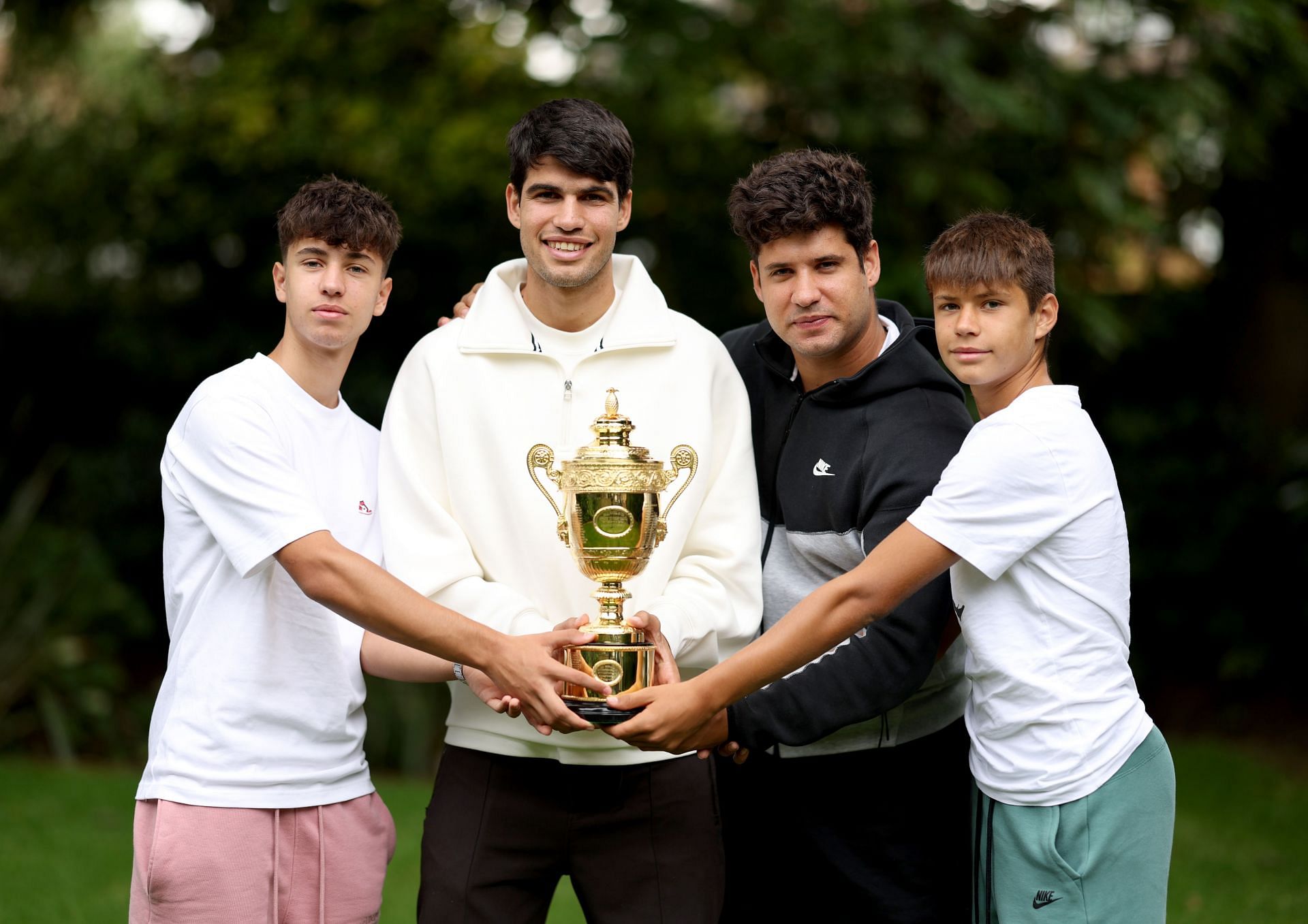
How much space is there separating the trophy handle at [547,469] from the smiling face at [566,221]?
0.46m

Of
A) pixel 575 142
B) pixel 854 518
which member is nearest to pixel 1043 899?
pixel 854 518

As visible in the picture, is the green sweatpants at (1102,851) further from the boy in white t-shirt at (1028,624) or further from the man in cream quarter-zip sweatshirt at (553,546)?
the man in cream quarter-zip sweatshirt at (553,546)

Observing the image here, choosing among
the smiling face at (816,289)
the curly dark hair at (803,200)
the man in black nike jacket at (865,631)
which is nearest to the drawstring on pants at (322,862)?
the man in black nike jacket at (865,631)

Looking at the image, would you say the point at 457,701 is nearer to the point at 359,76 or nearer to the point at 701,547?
the point at 701,547

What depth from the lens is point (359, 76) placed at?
822cm

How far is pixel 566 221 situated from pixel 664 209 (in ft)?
20.0

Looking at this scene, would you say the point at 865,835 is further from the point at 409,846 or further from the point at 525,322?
the point at 409,846

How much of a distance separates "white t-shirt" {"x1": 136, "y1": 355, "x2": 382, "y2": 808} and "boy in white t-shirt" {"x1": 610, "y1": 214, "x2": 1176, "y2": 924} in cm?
72

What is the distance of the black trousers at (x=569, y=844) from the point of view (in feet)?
11.1

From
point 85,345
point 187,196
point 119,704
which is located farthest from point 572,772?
point 85,345

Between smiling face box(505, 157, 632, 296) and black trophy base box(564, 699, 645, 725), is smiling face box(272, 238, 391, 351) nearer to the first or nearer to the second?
smiling face box(505, 157, 632, 296)

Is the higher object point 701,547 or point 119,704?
point 701,547

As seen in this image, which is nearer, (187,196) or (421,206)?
(421,206)

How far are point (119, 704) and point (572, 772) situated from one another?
6.70 meters
